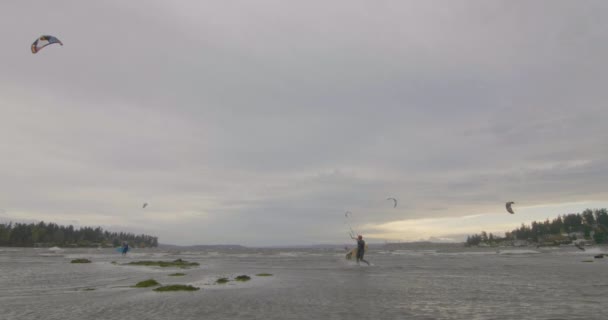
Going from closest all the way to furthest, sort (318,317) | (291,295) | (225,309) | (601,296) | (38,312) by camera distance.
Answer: (318,317)
(38,312)
(225,309)
(601,296)
(291,295)

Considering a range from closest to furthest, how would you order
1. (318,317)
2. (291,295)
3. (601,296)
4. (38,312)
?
(318,317), (38,312), (601,296), (291,295)

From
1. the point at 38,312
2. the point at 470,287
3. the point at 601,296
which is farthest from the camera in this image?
the point at 470,287

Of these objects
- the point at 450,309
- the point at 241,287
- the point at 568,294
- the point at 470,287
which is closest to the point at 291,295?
the point at 241,287

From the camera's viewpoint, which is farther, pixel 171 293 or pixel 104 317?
pixel 171 293

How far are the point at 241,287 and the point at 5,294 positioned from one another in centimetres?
1238

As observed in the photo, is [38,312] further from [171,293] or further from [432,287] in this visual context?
[432,287]

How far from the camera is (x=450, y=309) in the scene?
668 inches

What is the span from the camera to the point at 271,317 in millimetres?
15727

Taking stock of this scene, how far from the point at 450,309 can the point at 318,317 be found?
5417 mm

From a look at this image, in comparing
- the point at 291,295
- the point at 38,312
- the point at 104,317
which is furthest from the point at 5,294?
the point at 291,295

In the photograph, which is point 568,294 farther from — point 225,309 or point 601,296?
point 225,309

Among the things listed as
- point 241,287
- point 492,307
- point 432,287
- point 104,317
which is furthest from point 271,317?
point 432,287

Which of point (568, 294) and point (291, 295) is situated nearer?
point (568, 294)

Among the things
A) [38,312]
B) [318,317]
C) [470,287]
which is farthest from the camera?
[470,287]
